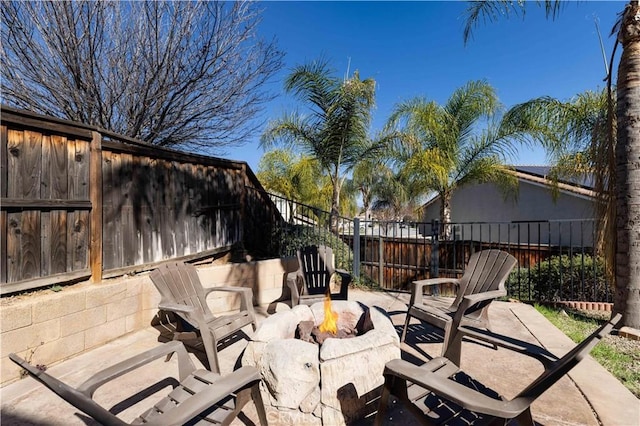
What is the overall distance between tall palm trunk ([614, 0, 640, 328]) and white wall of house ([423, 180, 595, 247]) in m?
3.79

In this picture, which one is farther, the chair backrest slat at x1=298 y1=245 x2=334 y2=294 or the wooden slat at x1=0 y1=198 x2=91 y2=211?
the chair backrest slat at x1=298 y1=245 x2=334 y2=294

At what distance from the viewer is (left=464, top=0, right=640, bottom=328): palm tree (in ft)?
11.6

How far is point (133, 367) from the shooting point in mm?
1720

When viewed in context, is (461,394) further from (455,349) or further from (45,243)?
(45,243)

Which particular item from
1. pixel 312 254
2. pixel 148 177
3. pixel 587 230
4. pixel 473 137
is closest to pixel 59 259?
pixel 148 177

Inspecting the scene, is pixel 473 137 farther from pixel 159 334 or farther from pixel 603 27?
pixel 159 334

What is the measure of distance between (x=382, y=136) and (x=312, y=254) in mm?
4793

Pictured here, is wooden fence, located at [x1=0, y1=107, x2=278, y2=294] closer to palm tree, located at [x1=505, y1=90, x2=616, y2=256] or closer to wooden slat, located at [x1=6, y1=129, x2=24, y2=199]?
wooden slat, located at [x1=6, y1=129, x2=24, y2=199]

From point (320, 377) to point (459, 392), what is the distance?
0.84 m

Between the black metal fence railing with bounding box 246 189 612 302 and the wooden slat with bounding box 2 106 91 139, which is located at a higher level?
the wooden slat with bounding box 2 106 91 139

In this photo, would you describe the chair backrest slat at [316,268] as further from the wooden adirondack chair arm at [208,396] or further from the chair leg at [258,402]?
the wooden adirondack chair arm at [208,396]

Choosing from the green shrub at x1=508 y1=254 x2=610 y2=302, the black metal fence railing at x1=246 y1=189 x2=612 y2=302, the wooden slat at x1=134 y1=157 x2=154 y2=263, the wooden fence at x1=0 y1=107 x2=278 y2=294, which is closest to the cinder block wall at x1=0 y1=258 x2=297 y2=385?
the wooden fence at x1=0 y1=107 x2=278 y2=294

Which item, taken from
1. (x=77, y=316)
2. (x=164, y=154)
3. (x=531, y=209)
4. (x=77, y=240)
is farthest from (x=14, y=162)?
(x=531, y=209)

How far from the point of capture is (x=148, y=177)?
12.9 feet
